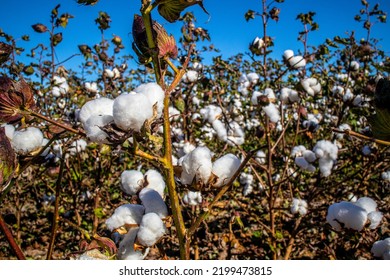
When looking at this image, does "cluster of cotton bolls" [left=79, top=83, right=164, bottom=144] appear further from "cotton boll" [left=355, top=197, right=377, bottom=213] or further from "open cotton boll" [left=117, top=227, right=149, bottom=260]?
"cotton boll" [left=355, top=197, right=377, bottom=213]

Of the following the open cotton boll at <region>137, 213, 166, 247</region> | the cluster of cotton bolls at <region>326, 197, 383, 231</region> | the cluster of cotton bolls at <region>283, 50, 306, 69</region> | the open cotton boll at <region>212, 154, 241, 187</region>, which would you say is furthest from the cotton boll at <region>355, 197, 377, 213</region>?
the cluster of cotton bolls at <region>283, 50, 306, 69</region>

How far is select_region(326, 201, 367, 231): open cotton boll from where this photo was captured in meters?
0.88

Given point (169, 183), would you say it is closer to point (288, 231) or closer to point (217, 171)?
point (217, 171)

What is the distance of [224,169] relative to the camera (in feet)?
1.92

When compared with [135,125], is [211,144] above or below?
above

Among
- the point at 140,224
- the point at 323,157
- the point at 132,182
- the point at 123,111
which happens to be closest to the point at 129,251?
the point at 140,224

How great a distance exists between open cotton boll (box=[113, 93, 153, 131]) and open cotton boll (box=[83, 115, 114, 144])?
1.3 inches

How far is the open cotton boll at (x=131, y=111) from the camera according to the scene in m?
0.44

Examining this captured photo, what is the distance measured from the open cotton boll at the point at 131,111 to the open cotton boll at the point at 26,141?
356 mm

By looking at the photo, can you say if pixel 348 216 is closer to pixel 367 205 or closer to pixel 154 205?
pixel 367 205

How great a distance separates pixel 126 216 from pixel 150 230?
0.27 ft

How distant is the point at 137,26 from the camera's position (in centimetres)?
54
